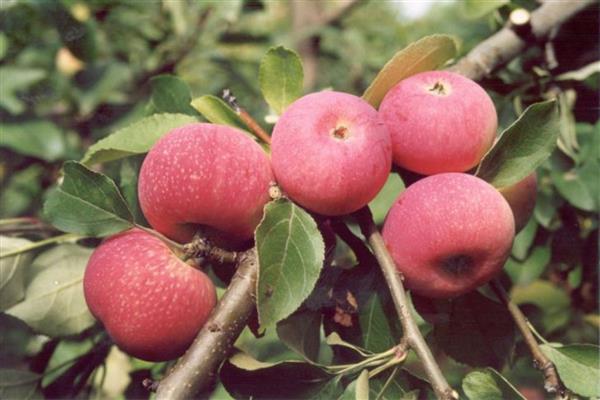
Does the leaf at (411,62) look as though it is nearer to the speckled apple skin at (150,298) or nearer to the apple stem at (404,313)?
the apple stem at (404,313)

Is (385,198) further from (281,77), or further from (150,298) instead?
(150,298)

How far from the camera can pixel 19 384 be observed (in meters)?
1.03

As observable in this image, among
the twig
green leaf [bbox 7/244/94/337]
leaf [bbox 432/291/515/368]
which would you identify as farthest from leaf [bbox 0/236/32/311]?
leaf [bbox 432/291/515/368]

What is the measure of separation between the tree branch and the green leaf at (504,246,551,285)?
1.10 ft

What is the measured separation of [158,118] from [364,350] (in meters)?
0.38

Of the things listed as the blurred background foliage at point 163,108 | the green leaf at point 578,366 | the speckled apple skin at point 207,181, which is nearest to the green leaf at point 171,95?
the blurred background foliage at point 163,108

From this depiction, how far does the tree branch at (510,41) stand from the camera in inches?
41.3

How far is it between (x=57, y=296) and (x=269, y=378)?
1.25 ft

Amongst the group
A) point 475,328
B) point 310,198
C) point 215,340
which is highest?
point 310,198

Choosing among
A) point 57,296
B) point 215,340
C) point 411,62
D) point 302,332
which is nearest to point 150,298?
point 215,340

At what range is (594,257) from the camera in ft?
4.17

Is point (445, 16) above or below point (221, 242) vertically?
below

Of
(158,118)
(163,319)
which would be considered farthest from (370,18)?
(163,319)

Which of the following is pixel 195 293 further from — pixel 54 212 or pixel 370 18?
pixel 370 18
